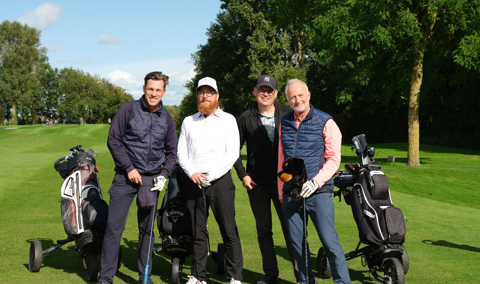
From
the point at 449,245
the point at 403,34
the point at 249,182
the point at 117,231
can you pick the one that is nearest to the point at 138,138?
the point at 117,231

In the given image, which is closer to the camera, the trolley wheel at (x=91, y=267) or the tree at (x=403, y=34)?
the trolley wheel at (x=91, y=267)

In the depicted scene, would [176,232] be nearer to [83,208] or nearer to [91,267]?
[91,267]

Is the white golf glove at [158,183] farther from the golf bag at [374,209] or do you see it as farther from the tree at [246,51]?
the tree at [246,51]

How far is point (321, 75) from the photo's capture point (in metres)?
41.8

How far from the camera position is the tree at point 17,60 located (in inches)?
2670

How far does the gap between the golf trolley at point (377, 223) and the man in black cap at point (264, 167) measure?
26.4 inches

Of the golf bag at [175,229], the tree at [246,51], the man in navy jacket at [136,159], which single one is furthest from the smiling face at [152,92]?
the tree at [246,51]

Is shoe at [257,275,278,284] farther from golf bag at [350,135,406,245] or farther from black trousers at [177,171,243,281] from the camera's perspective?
golf bag at [350,135,406,245]

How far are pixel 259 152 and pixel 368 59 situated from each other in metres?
16.0

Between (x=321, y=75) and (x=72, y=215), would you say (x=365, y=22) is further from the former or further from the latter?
(x=321, y=75)

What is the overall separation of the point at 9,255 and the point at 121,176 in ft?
7.59

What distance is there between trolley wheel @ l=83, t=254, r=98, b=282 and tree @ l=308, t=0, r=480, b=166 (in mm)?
14578

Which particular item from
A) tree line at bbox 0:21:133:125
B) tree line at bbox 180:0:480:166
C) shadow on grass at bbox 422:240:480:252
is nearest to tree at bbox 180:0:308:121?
tree line at bbox 180:0:480:166

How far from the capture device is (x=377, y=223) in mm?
4469
